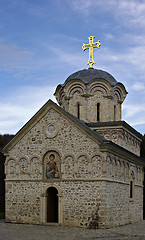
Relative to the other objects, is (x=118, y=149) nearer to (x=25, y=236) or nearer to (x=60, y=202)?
(x=60, y=202)

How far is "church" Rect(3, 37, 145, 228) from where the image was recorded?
62.4ft

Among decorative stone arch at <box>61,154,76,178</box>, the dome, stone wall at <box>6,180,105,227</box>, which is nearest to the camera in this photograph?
stone wall at <box>6,180,105,227</box>

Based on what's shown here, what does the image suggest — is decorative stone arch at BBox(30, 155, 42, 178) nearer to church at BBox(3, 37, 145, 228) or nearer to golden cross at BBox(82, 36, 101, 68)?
church at BBox(3, 37, 145, 228)

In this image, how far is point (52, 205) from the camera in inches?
827

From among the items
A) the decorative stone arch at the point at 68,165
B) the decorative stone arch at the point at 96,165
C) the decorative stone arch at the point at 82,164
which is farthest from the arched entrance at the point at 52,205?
the decorative stone arch at the point at 96,165

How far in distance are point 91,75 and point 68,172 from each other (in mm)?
7677

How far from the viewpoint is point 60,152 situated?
20.2 meters

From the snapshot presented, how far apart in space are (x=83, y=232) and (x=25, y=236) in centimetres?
Result: 286

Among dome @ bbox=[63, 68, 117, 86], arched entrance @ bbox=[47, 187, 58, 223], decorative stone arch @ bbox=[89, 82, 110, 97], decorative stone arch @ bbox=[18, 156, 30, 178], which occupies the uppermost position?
dome @ bbox=[63, 68, 117, 86]

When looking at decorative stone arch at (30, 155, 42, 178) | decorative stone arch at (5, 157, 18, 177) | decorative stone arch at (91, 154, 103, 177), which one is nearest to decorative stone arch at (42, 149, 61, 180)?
decorative stone arch at (30, 155, 42, 178)

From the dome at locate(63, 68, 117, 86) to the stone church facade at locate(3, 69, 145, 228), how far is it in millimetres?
790

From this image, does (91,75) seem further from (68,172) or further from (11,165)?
(11,165)

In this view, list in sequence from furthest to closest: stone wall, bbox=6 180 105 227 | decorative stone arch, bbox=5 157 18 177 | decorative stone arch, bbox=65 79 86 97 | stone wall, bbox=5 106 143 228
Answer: decorative stone arch, bbox=65 79 86 97, decorative stone arch, bbox=5 157 18 177, stone wall, bbox=5 106 143 228, stone wall, bbox=6 180 105 227

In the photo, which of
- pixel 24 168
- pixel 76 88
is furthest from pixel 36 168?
pixel 76 88
